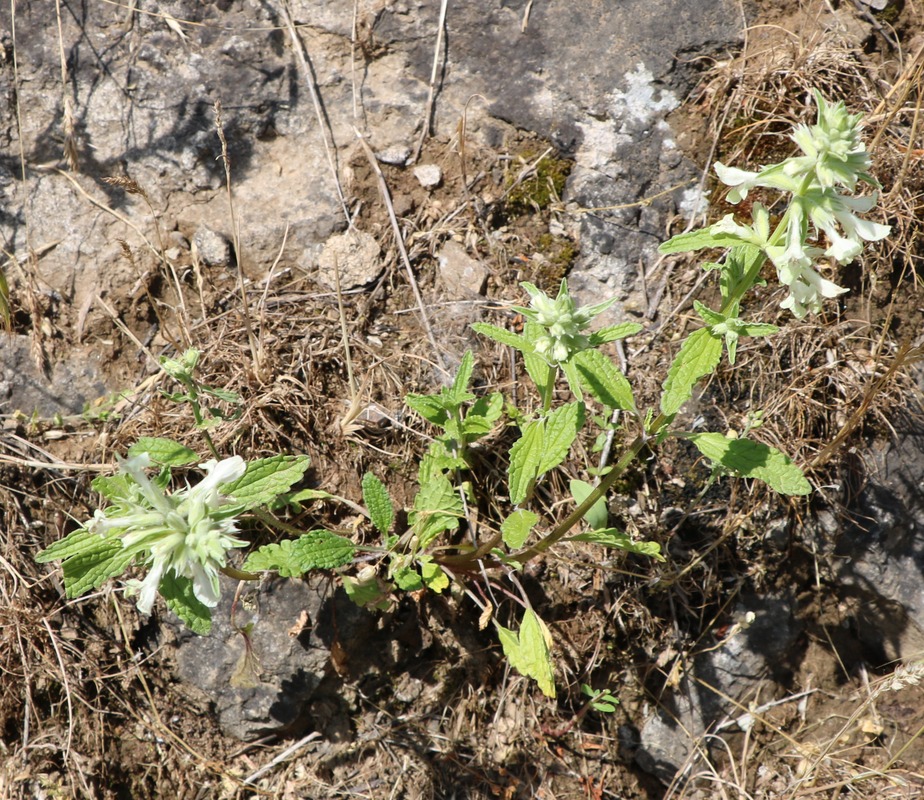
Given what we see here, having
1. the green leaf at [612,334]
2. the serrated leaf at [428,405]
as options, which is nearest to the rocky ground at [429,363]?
the serrated leaf at [428,405]

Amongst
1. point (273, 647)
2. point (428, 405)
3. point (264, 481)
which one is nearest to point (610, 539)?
point (428, 405)

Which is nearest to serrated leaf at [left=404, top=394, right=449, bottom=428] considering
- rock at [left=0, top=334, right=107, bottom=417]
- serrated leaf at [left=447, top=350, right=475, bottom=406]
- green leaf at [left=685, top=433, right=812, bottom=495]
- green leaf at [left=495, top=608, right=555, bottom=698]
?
serrated leaf at [left=447, top=350, right=475, bottom=406]

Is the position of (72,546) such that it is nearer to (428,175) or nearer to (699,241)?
(428,175)

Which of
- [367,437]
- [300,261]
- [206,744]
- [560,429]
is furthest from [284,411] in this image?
[206,744]

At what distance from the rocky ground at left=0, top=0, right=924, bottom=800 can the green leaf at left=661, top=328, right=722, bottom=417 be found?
3.07 feet

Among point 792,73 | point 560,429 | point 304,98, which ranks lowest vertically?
point 560,429

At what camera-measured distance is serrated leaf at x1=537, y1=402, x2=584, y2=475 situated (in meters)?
2.55

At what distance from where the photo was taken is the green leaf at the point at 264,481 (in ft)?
8.70

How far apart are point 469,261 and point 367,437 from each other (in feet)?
3.19

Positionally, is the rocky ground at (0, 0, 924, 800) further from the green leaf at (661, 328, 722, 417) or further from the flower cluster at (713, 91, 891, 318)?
the flower cluster at (713, 91, 891, 318)

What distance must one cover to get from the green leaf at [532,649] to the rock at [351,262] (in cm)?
170

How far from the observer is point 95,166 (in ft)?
11.6

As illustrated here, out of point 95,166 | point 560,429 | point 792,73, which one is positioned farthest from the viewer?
point 95,166

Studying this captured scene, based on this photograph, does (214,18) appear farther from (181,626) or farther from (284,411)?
(181,626)
